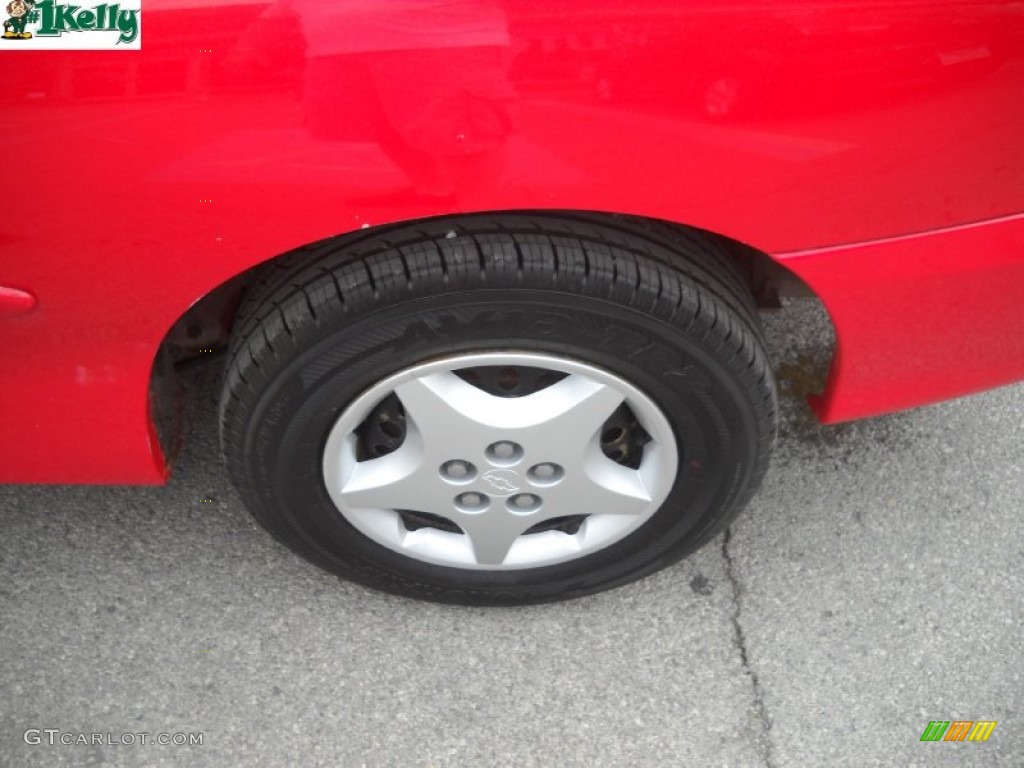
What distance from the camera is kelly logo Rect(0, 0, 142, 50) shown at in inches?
50.2

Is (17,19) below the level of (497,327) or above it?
above

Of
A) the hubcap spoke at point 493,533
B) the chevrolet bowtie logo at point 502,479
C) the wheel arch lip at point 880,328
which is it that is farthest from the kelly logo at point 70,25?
the hubcap spoke at point 493,533

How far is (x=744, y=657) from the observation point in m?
2.07

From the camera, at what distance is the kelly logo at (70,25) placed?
1.27 meters

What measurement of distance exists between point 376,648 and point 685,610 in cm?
63

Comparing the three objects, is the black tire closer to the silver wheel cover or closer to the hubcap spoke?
the silver wheel cover

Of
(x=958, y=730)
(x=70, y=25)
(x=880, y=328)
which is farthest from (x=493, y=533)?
(x=70, y=25)

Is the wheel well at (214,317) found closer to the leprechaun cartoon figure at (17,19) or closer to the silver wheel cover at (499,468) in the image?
the silver wheel cover at (499,468)

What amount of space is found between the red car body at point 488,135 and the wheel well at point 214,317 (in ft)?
0.74

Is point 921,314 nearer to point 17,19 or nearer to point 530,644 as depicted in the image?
point 530,644

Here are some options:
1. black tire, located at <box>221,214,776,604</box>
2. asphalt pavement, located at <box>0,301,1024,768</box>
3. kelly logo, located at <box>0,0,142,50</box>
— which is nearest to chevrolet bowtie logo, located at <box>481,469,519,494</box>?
black tire, located at <box>221,214,776,604</box>

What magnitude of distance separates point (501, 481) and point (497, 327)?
35 centimetres

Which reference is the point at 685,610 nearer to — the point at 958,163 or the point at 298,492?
the point at 298,492

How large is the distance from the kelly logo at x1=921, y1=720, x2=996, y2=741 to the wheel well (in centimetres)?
84
